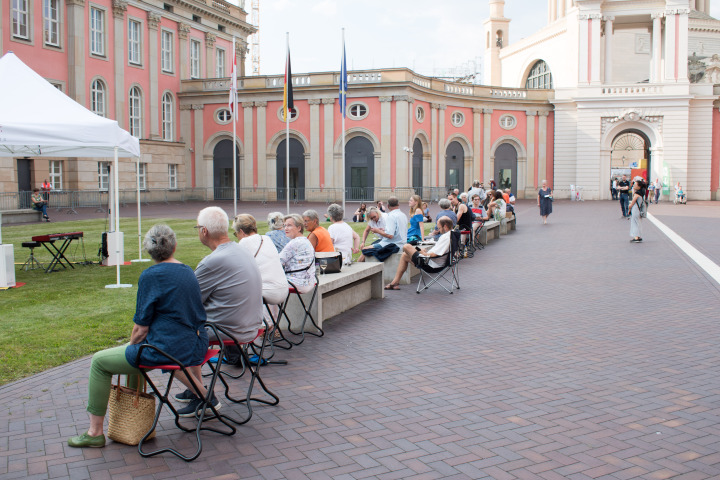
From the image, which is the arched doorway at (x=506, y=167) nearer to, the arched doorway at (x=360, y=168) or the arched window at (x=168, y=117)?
the arched doorway at (x=360, y=168)

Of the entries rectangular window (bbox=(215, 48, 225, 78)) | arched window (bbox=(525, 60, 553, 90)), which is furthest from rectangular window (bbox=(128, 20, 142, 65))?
arched window (bbox=(525, 60, 553, 90))

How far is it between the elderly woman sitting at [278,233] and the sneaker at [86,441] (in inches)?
158

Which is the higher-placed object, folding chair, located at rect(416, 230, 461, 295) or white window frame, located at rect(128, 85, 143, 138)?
white window frame, located at rect(128, 85, 143, 138)

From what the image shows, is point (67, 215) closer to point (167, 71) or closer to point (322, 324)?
point (167, 71)

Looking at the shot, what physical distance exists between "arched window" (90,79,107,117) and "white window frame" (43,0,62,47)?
127 inches

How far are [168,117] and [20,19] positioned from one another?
13452 millimetres

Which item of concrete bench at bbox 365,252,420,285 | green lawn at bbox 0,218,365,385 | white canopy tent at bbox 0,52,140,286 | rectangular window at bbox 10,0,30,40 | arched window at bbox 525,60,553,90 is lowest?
green lawn at bbox 0,218,365,385

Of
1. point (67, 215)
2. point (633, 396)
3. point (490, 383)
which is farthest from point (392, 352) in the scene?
point (67, 215)

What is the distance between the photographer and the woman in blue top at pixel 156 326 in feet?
15.5

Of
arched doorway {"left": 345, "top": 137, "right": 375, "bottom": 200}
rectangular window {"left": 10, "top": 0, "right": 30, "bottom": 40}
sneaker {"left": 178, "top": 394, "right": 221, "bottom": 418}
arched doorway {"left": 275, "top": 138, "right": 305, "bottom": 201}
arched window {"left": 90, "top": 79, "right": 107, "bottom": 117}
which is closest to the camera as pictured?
sneaker {"left": 178, "top": 394, "right": 221, "bottom": 418}

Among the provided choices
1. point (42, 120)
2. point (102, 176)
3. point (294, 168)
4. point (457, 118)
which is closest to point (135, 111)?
point (102, 176)

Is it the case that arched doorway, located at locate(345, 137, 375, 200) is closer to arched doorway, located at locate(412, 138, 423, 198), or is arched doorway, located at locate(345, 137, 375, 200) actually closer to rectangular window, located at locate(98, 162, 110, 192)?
arched doorway, located at locate(412, 138, 423, 198)

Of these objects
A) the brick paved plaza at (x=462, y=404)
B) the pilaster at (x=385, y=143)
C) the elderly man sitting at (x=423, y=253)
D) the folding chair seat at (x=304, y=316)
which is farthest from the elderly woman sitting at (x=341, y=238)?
the pilaster at (x=385, y=143)

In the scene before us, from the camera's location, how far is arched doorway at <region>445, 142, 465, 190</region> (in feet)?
160
